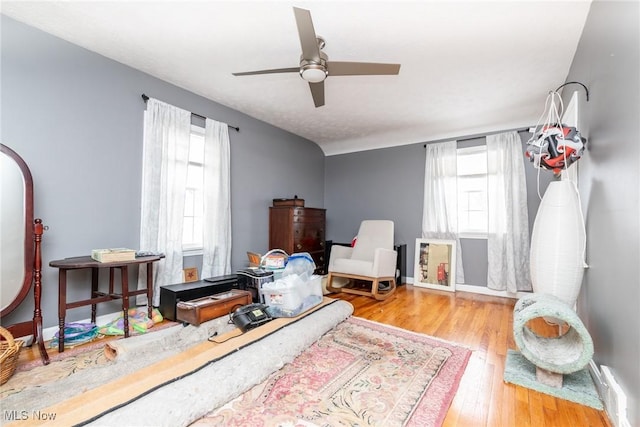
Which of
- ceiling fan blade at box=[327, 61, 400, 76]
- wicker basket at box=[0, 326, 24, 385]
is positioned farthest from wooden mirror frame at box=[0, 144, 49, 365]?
ceiling fan blade at box=[327, 61, 400, 76]

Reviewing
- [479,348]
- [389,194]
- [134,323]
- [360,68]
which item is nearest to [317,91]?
[360,68]

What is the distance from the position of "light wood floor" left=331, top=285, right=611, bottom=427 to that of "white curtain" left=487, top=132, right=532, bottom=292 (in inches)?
12.8

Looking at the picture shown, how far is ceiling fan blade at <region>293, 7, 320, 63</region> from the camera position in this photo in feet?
4.79

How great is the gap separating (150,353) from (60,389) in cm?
45

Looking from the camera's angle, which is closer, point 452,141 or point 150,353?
point 150,353

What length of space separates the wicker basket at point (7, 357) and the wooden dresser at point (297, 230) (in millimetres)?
2654

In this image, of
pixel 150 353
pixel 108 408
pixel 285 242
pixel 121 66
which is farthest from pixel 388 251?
pixel 121 66

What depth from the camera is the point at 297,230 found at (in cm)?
393

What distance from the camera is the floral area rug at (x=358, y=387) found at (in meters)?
1.29

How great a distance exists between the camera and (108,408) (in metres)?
1.14

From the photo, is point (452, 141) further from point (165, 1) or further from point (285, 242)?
point (165, 1)

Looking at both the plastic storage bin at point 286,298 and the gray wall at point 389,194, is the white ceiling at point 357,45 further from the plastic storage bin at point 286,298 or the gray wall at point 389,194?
the plastic storage bin at point 286,298

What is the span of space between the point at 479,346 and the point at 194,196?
3.18 m

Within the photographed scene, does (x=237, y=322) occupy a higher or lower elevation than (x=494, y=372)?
higher
